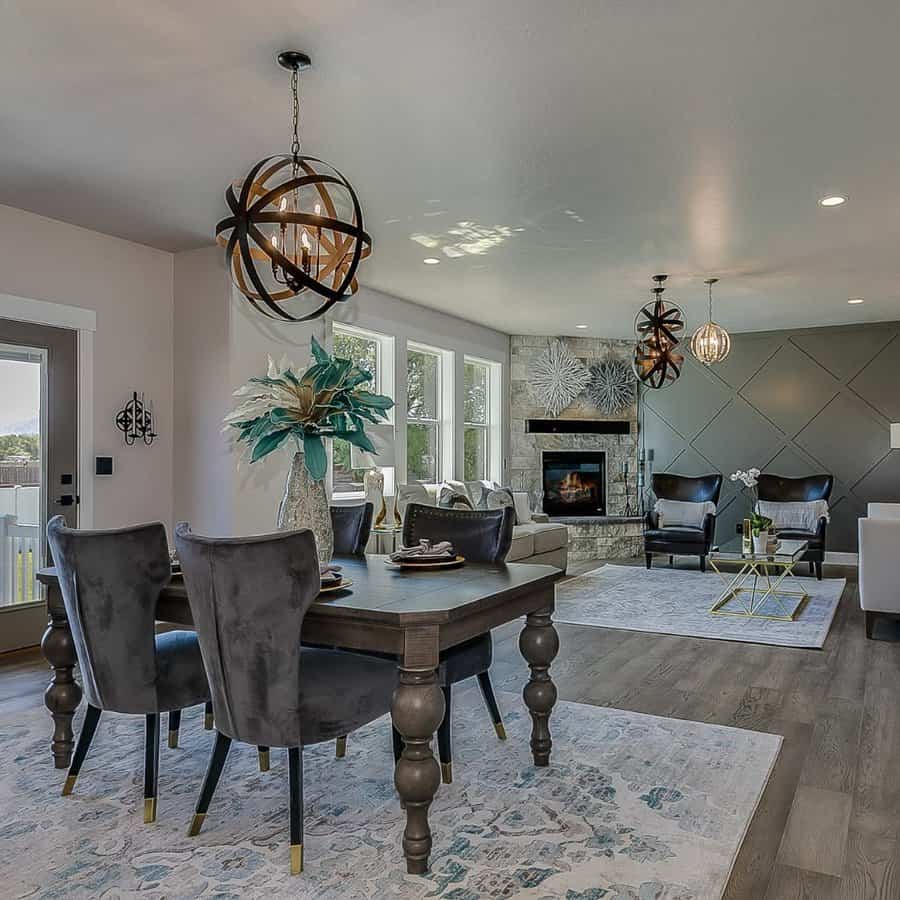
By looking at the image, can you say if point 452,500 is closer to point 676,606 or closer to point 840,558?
point 676,606

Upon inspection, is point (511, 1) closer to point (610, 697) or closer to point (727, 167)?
point (727, 167)

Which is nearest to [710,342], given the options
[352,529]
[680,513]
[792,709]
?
[680,513]

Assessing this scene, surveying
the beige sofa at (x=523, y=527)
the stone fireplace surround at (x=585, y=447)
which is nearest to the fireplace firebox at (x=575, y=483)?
the stone fireplace surround at (x=585, y=447)

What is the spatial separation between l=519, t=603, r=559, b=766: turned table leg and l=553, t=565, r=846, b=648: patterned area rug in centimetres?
248

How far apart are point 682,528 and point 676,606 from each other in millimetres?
2056

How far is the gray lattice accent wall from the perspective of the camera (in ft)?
28.5

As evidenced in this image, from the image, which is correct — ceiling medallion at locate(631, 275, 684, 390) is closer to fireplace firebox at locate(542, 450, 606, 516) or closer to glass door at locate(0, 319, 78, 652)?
fireplace firebox at locate(542, 450, 606, 516)

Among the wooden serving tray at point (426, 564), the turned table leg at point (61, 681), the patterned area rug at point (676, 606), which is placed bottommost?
the patterned area rug at point (676, 606)

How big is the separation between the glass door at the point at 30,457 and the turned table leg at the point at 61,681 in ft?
6.79

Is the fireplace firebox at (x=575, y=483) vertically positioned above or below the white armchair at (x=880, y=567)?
above

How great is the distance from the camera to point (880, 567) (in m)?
4.85

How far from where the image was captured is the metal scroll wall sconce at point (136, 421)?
5263 mm

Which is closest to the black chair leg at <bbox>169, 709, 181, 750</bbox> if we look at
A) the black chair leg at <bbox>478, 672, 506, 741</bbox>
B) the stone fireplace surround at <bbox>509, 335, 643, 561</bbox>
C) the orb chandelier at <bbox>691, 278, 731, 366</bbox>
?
the black chair leg at <bbox>478, 672, 506, 741</bbox>

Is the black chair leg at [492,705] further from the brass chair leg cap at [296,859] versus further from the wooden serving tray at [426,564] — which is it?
the brass chair leg cap at [296,859]
